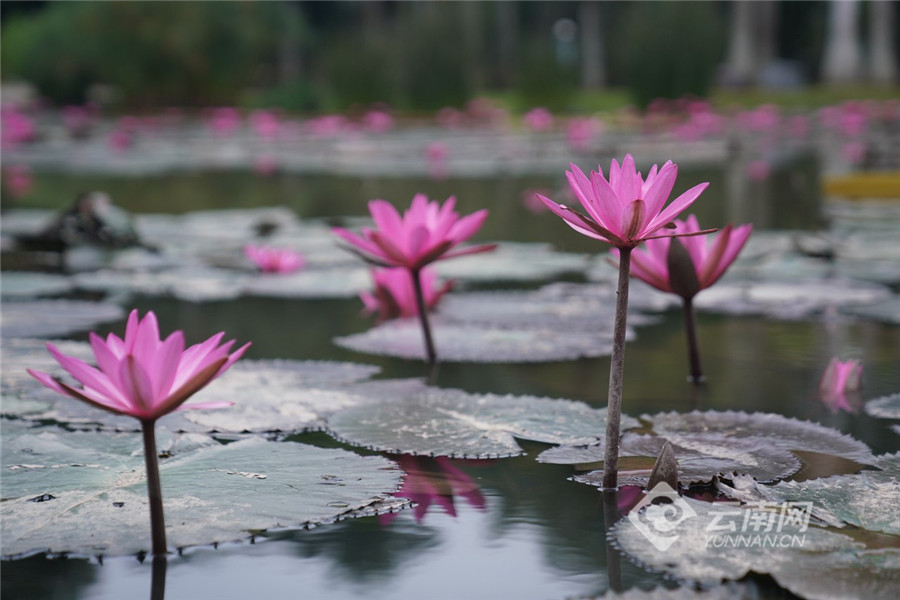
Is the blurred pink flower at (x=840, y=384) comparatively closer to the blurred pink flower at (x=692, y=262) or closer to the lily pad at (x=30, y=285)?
the blurred pink flower at (x=692, y=262)

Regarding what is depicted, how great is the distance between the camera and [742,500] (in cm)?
141

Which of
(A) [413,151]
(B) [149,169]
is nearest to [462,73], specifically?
(A) [413,151]

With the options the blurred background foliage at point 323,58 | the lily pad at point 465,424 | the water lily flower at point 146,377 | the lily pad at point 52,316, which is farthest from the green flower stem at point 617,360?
the blurred background foliage at point 323,58

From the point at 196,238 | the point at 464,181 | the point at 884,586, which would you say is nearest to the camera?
the point at 884,586

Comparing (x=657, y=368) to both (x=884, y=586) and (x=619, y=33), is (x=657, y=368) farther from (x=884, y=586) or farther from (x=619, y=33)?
(x=619, y=33)

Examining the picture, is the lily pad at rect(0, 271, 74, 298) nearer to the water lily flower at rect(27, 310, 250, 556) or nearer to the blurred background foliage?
the water lily flower at rect(27, 310, 250, 556)

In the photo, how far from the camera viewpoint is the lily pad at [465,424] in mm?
1752

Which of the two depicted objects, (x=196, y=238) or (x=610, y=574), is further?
(x=196, y=238)

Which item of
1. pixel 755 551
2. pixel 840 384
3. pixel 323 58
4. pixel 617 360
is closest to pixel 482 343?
pixel 840 384

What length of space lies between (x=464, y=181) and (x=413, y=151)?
3.25 meters

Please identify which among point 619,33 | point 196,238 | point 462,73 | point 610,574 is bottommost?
point 610,574

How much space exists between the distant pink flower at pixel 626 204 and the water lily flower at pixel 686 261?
549mm

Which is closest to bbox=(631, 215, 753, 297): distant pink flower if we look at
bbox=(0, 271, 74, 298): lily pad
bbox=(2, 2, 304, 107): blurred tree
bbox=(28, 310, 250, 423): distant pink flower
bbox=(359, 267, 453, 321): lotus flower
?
bbox=(359, 267, 453, 321): lotus flower

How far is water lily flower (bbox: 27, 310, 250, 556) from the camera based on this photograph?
1.19 meters
